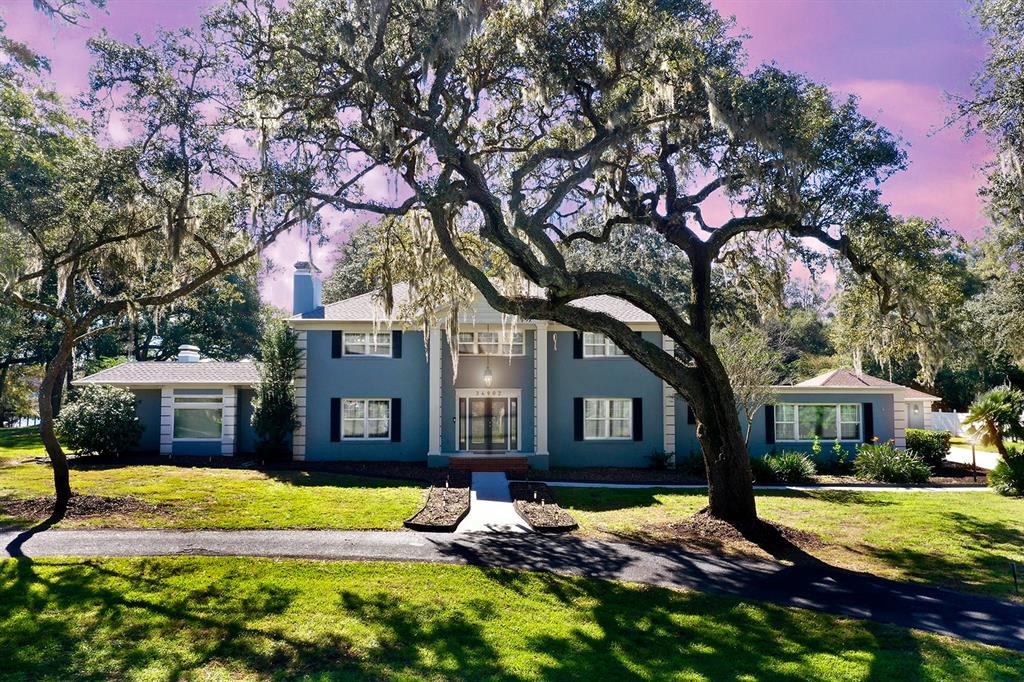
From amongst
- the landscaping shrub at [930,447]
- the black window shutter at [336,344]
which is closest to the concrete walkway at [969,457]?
the landscaping shrub at [930,447]

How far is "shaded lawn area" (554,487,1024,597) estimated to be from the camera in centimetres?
890

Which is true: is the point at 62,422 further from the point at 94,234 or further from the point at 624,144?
the point at 624,144

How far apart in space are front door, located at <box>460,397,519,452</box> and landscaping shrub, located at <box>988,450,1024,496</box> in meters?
12.0

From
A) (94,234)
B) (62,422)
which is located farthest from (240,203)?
(62,422)

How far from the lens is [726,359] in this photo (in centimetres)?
1603

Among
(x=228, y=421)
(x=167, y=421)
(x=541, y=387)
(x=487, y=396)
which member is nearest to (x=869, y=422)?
(x=541, y=387)

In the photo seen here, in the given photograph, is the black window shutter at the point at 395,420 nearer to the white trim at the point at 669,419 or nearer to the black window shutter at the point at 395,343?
the black window shutter at the point at 395,343

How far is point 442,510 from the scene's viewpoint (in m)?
11.6

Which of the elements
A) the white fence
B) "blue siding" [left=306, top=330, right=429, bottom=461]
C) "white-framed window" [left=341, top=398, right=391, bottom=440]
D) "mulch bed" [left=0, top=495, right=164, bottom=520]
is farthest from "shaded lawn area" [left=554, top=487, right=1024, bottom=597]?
the white fence

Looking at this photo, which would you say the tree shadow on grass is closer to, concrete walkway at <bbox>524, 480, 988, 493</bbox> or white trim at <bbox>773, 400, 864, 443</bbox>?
concrete walkway at <bbox>524, 480, 988, 493</bbox>

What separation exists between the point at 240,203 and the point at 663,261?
2455 centimetres

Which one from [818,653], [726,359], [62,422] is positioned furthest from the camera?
[62,422]

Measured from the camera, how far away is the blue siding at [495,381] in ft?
59.6

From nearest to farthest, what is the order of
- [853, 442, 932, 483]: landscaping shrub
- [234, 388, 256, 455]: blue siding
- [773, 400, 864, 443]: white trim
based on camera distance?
[853, 442, 932, 483]: landscaping shrub < [773, 400, 864, 443]: white trim < [234, 388, 256, 455]: blue siding
